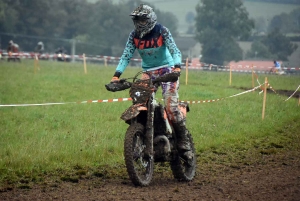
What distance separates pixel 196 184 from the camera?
845 centimetres

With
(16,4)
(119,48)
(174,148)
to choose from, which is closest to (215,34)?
(119,48)

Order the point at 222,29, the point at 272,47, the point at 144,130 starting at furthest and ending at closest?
the point at 222,29
the point at 272,47
the point at 144,130

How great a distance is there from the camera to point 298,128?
14922 mm

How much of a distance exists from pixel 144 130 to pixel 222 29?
6397 centimetres

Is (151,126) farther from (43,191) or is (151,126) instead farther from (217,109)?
(217,109)

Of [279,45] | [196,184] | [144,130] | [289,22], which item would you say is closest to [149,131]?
[144,130]

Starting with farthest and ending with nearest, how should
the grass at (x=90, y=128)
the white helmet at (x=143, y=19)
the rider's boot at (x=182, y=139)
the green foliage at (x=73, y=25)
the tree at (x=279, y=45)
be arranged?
the green foliage at (x=73, y=25) < the tree at (x=279, y=45) < the grass at (x=90, y=128) < the rider's boot at (x=182, y=139) < the white helmet at (x=143, y=19)

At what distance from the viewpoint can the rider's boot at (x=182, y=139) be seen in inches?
338

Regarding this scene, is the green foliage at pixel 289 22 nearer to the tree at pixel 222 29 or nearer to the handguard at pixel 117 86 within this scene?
the tree at pixel 222 29

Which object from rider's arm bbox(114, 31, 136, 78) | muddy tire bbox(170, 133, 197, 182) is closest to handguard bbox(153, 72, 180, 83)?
rider's arm bbox(114, 31, 136, 78)

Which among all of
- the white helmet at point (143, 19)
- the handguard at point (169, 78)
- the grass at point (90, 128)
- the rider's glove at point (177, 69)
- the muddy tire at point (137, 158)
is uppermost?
the white helmet at point (143, 19)

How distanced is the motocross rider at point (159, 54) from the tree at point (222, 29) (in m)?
57.7

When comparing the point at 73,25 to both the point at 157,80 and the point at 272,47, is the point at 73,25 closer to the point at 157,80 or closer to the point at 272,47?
the point at 272,47

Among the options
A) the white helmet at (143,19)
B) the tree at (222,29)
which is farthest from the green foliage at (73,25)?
the white helmet at (143,19)
